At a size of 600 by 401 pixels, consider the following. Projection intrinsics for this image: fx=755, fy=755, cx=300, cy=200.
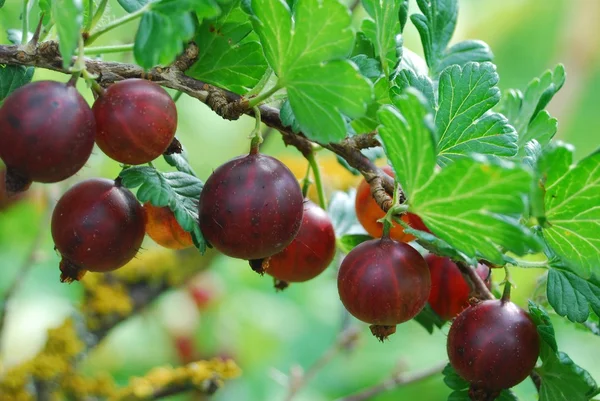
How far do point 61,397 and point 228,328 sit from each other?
3.04ft

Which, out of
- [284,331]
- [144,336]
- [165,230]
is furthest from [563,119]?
[165,230]

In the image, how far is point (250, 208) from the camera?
732 mm

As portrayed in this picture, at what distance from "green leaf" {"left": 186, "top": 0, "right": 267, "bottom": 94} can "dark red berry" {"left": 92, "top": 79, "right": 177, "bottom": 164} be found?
12 cm

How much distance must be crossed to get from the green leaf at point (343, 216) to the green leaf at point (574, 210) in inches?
15.0

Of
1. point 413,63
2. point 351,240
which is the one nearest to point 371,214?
point 351,240

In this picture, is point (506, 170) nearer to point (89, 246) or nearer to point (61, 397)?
point (89, 246)

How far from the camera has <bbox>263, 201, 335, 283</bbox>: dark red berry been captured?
0.94m

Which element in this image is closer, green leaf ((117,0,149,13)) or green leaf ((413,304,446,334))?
green leaf ((117,0,149,13))

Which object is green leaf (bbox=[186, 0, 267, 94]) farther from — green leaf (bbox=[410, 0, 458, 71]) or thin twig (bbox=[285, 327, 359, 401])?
thin twig (bbox=[285, 327, 359, 401])

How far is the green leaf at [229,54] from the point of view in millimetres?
825

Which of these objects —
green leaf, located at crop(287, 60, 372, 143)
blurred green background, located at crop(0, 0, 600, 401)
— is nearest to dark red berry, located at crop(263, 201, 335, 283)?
green leaf, located at crop(287, 60, 372, 143)

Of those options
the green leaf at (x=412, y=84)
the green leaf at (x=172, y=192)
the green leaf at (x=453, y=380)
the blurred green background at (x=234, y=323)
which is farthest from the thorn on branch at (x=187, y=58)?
the blurred green background at (x=234, y=323)

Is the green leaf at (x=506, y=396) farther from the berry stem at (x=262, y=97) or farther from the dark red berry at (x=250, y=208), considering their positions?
the berry stem at (x=262, y=97)

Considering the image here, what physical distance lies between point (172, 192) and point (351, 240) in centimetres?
35
